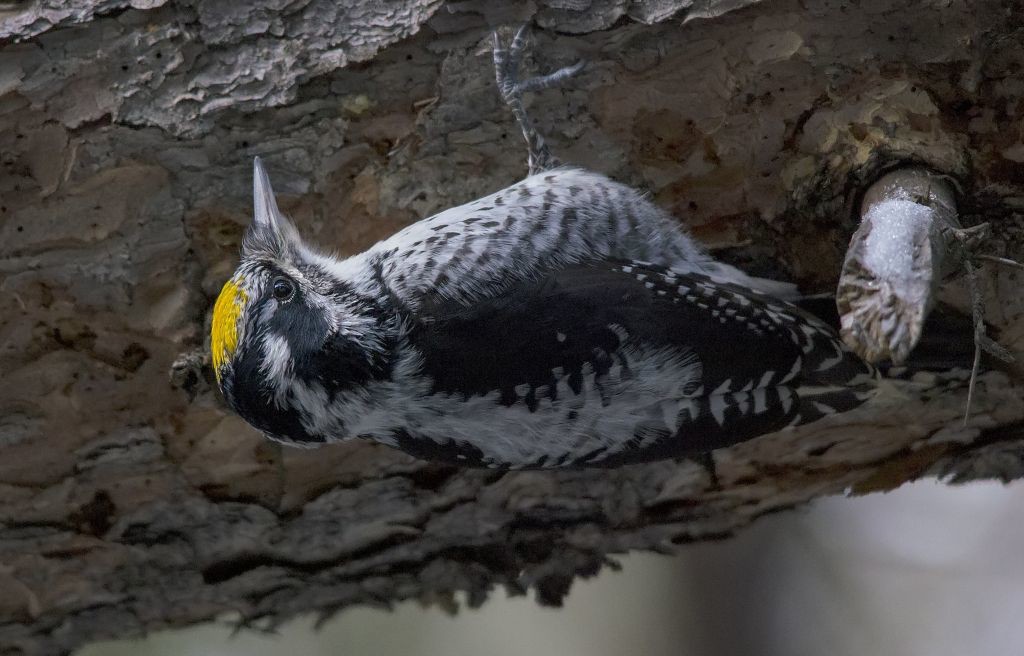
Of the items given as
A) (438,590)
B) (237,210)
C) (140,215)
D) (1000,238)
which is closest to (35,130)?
(140,215)

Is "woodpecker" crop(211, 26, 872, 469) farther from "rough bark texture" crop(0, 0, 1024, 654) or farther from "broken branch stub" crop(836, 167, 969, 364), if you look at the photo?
"broken branch stub" crop(836, 167, 969, 364)

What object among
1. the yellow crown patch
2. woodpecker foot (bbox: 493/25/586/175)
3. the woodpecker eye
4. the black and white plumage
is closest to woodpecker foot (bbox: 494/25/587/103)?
woodpecker foot (bbox: 493/25/586/175)

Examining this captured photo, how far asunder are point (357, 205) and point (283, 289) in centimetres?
34

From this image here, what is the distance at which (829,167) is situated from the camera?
233 centimetres

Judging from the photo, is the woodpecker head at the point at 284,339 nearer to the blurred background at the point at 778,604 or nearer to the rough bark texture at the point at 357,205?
the rough bark texture at the point at 357,205

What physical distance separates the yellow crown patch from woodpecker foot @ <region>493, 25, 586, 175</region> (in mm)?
823

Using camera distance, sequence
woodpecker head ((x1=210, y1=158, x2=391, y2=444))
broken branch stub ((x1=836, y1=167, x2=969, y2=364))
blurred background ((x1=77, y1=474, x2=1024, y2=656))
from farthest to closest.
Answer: blurred background ((x1=77, y1=474, x2=1024, y2=656))
woodpecker head ((x1=210, y1=158, x2=391, y2=444))
broken branch stub ((x1=836, y1=167, x2=969, y2=364))

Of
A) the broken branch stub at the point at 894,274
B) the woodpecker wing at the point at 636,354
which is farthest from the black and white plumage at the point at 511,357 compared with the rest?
the broken branch stub at the point at 894,274

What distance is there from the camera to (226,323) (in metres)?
2.27

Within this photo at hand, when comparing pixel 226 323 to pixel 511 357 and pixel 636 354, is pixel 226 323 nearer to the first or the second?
pixel 511 357

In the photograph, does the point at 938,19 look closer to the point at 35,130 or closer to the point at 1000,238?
the point at 1000,238

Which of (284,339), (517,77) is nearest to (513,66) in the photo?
(517,77)

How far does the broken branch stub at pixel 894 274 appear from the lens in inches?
67.6

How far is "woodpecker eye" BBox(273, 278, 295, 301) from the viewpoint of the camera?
2.32 m
